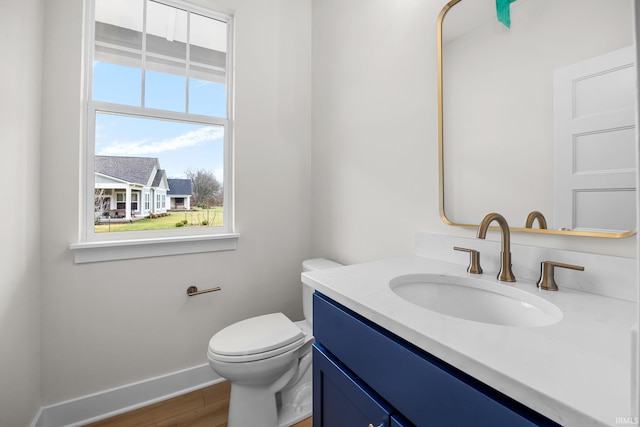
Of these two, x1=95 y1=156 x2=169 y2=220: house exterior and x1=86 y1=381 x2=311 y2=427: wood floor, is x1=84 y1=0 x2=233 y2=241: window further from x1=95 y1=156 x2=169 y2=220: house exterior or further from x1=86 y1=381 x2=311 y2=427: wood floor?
x1=86 y1=381 x2=311 y2=427: wood floor

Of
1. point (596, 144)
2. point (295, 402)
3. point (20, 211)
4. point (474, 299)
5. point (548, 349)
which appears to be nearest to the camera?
point (548, 349)

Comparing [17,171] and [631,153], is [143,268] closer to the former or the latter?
[17,171]

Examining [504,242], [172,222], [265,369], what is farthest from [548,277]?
[172,222]

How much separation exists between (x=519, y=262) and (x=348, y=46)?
57.2 inches

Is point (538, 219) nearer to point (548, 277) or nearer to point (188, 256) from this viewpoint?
point (548, 277)

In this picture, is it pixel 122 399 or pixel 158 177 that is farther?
pixel 158 177

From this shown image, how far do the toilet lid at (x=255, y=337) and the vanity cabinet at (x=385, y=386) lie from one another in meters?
0.42

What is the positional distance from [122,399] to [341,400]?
1398 mm

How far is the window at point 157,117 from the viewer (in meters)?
1.46

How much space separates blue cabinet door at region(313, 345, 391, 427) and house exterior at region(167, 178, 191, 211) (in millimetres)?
1266

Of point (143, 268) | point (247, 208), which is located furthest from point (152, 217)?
point (247, 208)

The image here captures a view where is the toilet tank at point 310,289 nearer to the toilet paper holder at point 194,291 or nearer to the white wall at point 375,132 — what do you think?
the white wall at point 375,132

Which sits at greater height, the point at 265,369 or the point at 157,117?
the point at 157,117

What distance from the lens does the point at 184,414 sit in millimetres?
1428
